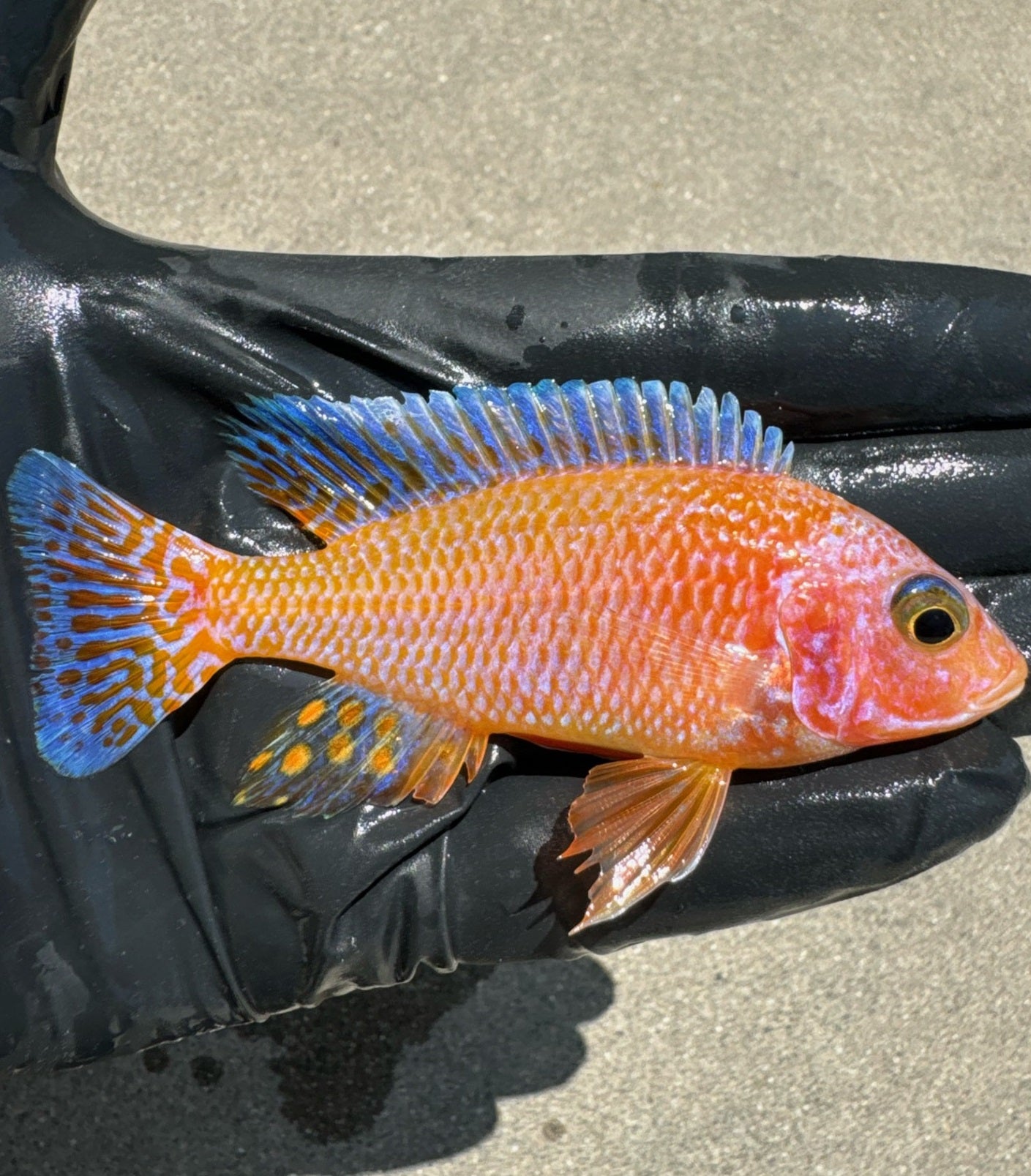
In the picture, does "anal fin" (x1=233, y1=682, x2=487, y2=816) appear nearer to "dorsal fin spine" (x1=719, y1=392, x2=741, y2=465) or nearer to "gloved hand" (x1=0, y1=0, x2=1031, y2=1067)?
"gloved hand" (x1=0, y1=0, x2=1031, y2=1067)

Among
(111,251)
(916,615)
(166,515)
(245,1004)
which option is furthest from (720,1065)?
(111,251)

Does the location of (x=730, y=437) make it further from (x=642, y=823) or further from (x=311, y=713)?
(x=311, y=713)

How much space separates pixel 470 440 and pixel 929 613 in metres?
0.95

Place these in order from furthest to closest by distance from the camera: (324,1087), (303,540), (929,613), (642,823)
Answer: (324,1087) < (303,540) < (642,823) < (929,613)

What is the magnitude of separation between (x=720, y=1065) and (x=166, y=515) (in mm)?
2137

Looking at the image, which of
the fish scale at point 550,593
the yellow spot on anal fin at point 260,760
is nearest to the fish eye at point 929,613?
the fish scale at point 550,593

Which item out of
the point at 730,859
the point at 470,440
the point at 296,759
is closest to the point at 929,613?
the point at 730,859

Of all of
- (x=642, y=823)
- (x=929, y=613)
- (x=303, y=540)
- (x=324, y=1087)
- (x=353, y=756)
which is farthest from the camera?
(x=324, y=1087)

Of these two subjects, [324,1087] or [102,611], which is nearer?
[102,611]

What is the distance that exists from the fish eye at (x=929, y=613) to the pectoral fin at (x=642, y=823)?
46 centimetres

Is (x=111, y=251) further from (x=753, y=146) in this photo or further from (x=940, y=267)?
(x=753, y=146)

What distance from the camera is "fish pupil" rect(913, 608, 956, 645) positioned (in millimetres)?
2293

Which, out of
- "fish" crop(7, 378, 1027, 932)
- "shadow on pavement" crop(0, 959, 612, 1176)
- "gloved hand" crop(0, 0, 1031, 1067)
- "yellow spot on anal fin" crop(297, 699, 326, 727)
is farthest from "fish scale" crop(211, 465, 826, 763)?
"shadow on pavement" crop(0, 959, 612, 1176)

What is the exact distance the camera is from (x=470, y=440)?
2.43m
